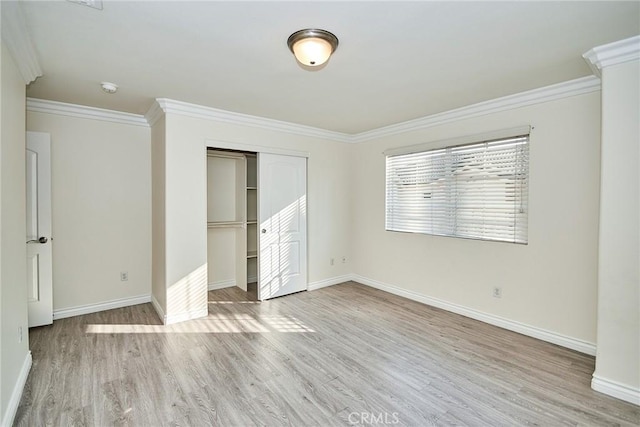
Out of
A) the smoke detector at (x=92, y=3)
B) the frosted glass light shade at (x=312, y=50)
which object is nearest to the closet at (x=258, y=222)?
the frosted glass light shade at (x=312, y=50)

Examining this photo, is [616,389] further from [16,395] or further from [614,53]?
[16,395]

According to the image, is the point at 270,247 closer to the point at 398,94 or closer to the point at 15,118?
the point at 398,94

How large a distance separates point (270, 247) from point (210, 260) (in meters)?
1.12

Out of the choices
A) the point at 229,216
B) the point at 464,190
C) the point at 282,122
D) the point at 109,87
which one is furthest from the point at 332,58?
the point at 229,216

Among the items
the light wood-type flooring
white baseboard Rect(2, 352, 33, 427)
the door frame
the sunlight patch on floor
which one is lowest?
the light wood-type flooring

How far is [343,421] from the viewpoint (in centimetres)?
199

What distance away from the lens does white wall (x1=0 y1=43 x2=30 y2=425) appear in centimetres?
187

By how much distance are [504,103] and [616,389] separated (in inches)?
103

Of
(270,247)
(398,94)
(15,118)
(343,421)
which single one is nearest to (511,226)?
(398,94)

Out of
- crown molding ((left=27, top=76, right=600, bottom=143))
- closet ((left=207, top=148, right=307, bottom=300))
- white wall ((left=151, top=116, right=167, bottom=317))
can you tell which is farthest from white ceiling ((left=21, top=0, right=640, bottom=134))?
closet ((left=207, top=148, right=307, bottom=300))

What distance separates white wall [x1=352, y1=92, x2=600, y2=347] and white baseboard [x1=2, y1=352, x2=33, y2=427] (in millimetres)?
3943

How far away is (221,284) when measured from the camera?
4930 mm

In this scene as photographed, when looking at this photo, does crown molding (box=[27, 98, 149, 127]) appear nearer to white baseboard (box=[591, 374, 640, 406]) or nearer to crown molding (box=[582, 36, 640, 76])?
crown molding (box=[582, 36, 640, 76])

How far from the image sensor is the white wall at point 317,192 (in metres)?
3.67
